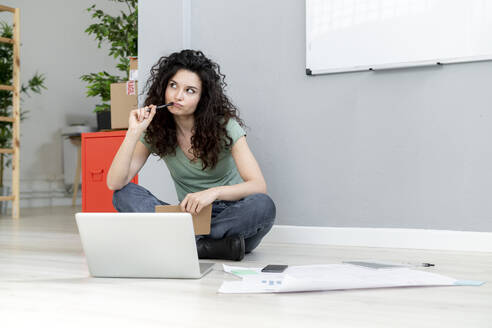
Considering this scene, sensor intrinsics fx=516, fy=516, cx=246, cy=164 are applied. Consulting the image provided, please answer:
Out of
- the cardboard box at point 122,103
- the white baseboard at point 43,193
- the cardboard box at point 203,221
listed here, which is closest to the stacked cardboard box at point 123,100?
the cardboard box at point 122,103

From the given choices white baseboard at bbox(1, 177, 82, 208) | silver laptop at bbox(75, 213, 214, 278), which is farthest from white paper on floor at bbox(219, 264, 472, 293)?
white baseboard at bbox(1, 177, 82, 208)

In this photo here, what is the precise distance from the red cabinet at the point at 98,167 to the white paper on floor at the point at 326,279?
56.1 inches

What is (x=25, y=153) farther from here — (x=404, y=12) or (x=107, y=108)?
(x=404, y=12)

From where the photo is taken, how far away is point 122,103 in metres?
2.78

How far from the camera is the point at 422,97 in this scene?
214 centimetres

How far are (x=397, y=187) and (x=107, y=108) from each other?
191 centimetres

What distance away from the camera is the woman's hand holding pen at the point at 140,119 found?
172cm

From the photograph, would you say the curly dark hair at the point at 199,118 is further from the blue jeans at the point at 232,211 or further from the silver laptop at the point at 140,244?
the silver laptop at the point at 140,244

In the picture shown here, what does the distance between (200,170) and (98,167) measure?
42.5 inches

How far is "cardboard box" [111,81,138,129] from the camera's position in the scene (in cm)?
274

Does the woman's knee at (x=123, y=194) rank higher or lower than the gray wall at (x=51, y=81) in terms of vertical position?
lower

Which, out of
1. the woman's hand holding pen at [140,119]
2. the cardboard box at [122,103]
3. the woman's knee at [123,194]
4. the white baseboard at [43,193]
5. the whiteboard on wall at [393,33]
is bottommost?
the white baseboard at [43,193]

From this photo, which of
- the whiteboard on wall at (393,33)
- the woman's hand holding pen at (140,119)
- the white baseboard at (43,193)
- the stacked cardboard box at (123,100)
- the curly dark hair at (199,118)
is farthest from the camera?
the white baseboard at (43,193)

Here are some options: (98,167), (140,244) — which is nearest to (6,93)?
(98,167)
